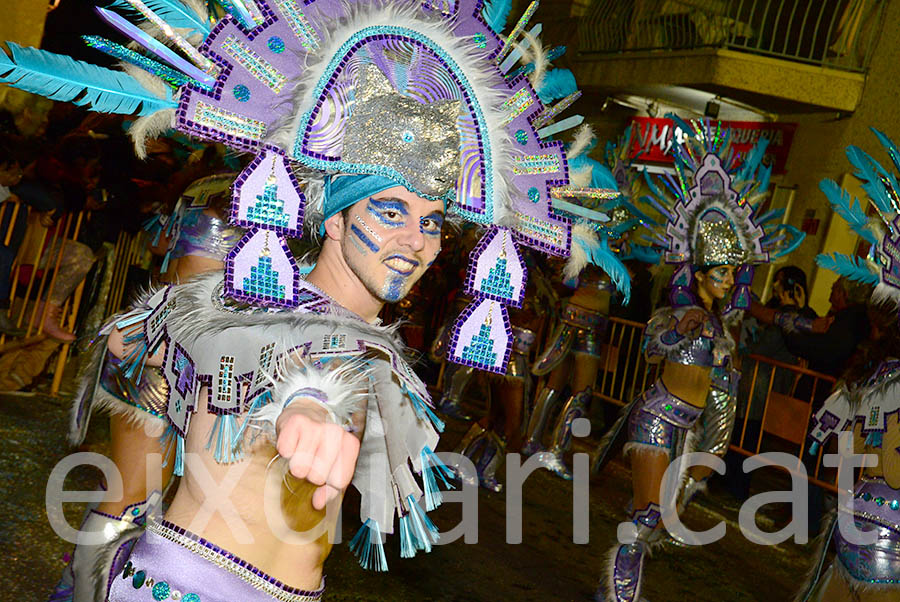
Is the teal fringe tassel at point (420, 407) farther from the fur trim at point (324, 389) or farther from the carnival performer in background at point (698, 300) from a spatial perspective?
the carnival performer in background at point (698, 300)

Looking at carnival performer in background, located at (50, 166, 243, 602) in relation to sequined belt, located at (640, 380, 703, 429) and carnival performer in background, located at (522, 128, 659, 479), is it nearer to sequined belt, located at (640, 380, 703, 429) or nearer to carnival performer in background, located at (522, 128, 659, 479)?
sequined belt, located at (640, 380, 703, 429)

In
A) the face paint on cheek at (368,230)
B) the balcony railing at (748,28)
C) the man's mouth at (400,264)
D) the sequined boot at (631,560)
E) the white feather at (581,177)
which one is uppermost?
the balcony railing at (748,28)

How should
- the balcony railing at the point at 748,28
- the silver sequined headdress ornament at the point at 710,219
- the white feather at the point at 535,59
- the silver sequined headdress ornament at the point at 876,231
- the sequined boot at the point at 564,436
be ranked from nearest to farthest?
the white feather at the point at 535,59
the silver sequined headdress ornament at the point at 876,231
the silver sequined headdress ornament at the point at 710,219
the sequined boot at the point at 564,436
the balcony railing at the point at 748,28

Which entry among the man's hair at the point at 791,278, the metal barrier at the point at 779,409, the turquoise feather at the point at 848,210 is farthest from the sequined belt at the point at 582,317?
the turquoise feather at the point at 848,210

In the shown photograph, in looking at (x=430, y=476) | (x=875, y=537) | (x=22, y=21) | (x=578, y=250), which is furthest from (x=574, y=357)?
(x=430, y=476)

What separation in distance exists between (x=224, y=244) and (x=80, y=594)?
5.79 ft

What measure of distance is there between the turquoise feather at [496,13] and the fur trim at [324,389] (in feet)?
3.96

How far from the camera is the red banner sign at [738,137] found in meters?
13.0

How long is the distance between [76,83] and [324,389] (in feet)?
3.13

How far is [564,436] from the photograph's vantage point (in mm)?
8500

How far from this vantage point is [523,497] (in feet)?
24.3

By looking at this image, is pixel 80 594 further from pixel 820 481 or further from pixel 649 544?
pixel 820 481

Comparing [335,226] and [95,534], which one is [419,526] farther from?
[95,534]

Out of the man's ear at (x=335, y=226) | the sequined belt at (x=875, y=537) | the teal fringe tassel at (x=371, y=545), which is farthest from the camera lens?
the sequined belt at (x=875, y=537)
